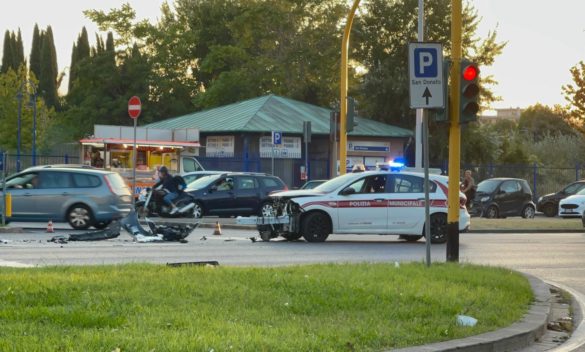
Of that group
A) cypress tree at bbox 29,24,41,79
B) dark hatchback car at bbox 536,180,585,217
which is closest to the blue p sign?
dark hatchback car at bbox 536,180,585,217

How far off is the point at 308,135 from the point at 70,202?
9467 mm

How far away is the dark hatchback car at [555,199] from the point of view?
143ft

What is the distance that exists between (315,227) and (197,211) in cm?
937

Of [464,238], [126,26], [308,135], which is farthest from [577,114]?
[126,26]

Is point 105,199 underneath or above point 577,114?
underneath

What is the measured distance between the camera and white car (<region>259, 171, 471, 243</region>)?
21.3 meters

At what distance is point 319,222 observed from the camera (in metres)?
21.4

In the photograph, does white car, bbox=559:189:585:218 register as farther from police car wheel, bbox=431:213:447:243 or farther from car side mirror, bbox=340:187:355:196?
car side mirror, bbox=340:187:355:196

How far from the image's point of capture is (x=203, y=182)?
31125mm

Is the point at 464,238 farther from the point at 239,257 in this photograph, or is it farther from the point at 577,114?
the point at 577,114

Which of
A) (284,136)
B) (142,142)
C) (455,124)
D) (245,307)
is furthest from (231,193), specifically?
(245,307)

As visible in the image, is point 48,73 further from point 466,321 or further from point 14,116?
point 466,321

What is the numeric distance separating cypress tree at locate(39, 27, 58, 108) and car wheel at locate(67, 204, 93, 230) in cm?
8707

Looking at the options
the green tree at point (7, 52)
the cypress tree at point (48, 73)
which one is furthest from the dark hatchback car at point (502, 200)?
the green tree at point (7, 52)
